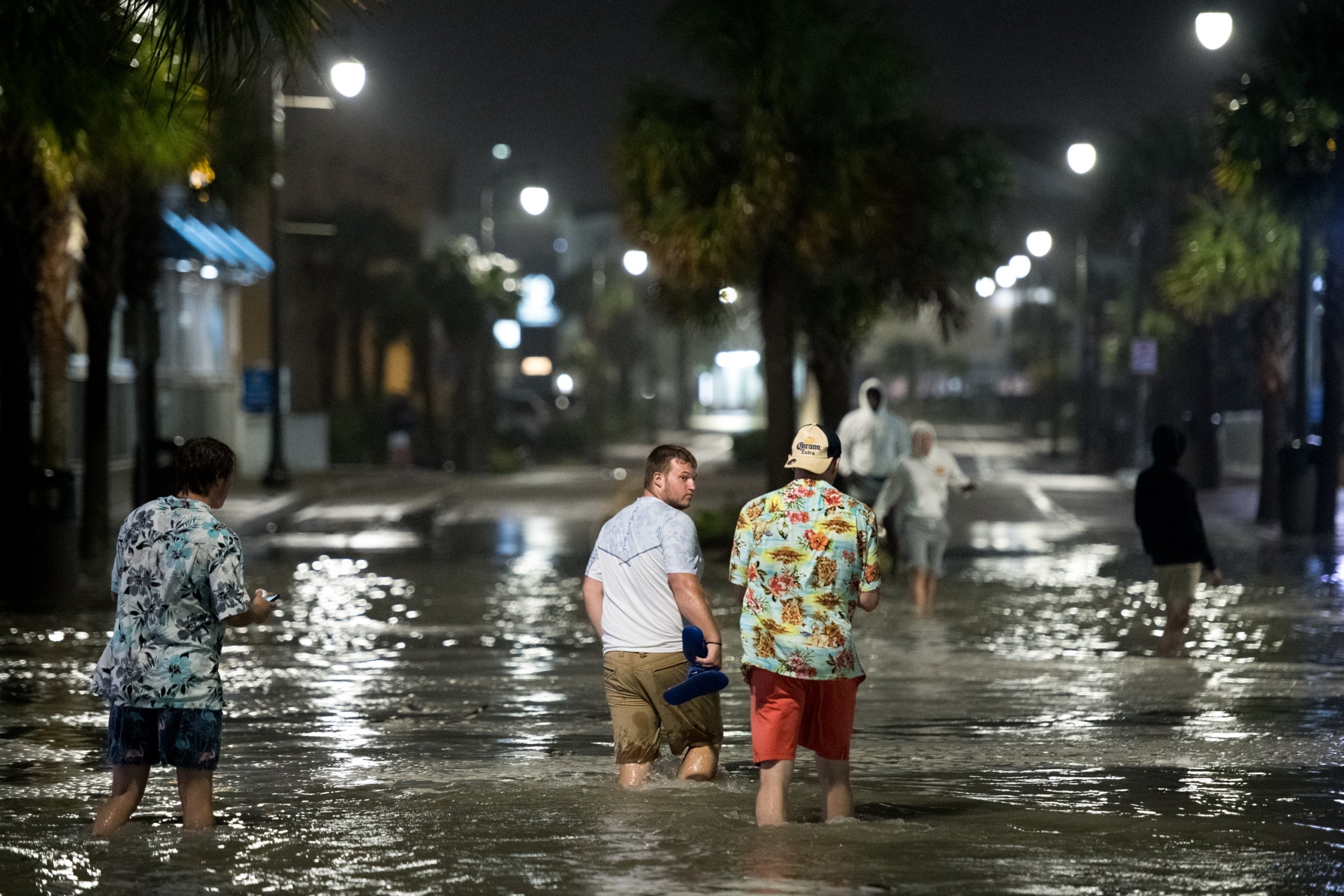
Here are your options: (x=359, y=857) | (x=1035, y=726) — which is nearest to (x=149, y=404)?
(x=1035, y=726)

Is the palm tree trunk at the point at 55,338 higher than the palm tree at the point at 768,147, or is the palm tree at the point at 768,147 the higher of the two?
the palm tree at the point at 768,147

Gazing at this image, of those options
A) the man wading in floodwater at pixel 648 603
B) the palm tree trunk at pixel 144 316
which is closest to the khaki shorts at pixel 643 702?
the man wading in floodwater at pixel 648 603

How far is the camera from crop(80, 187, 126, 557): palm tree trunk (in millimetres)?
21672

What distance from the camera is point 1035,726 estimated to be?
1078cm

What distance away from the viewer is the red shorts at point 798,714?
7.61 m

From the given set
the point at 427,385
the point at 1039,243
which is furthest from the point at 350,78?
the point at 427,385

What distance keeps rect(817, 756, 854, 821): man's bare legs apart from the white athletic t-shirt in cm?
98

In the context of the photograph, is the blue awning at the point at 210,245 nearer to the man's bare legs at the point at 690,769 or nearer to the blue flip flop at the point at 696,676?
the man's bare legs at the point at 690,769

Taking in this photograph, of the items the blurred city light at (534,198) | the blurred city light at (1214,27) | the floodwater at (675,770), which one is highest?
the blurred city light at (1214,27)

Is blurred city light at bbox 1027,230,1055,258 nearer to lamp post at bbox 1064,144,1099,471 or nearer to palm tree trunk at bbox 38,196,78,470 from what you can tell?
lamp post at bbox 1064,144,1099,471

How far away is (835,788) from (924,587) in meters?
8.76

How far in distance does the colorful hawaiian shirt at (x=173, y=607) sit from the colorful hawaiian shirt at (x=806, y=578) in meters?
1.89

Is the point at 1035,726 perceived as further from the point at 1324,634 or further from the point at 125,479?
the point at 125,479

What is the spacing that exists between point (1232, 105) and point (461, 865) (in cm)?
2146
